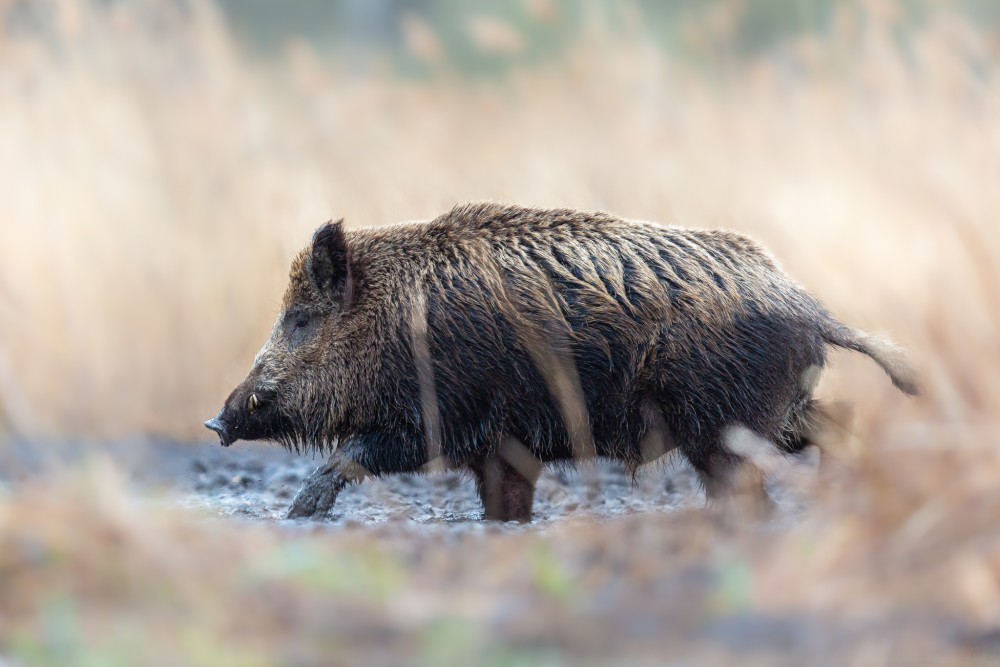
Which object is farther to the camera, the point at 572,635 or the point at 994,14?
the point at 994,14

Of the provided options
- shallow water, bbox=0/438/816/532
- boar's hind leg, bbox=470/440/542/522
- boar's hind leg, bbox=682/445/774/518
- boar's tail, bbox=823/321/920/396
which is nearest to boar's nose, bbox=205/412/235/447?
shallow water, bbox=0/438/816/532

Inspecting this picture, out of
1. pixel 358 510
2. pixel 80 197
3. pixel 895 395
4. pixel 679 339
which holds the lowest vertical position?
pixel 358 510

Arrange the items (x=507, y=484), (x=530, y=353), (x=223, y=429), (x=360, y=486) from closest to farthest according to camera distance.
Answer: (x=530, y=353), (x=223, y=429), (x=507, y=484), (x=360, y=486)

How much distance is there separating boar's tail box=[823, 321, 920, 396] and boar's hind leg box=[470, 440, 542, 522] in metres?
1.39

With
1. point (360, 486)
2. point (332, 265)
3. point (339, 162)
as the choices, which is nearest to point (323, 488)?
point (332, 265)

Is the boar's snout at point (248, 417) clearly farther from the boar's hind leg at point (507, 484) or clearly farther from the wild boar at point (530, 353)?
the boar's hind leg at point (507, 484)

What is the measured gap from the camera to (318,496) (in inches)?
204

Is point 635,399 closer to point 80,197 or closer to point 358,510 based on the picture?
point 358,510

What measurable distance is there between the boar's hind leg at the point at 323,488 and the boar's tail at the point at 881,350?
2.08m

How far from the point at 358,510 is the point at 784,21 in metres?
22.2

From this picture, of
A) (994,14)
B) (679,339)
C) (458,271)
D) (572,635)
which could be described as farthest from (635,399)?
(994,14)

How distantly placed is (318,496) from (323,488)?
4 centimetres

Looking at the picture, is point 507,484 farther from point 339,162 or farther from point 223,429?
point 339,162

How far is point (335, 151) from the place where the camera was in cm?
862
